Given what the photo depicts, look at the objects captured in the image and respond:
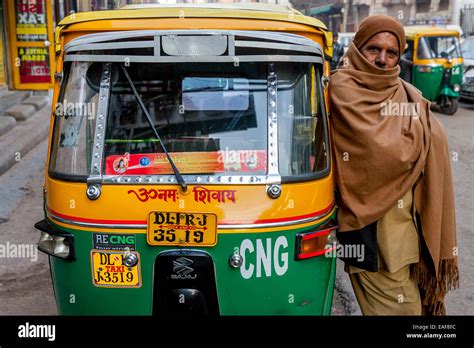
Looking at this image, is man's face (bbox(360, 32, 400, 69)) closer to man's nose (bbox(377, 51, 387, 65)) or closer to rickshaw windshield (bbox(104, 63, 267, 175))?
man's nose (bbox(377, 51, 387, 65))

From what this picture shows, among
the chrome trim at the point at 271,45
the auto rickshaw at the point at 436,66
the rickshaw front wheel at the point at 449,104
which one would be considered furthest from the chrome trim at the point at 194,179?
the rickshaw front wheel at the point at 449,104

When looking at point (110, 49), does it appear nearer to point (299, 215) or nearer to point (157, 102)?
point (157, 102)

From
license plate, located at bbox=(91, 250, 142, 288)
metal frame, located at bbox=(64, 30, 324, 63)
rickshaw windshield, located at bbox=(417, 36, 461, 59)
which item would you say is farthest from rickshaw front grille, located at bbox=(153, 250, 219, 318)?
rickshaw windshield, located at bbox=(417, 36, 461, 59)

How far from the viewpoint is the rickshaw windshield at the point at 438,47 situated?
14508 millimetres

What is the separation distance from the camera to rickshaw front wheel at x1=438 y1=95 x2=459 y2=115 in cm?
1467

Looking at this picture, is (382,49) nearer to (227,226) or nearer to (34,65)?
(227,226)

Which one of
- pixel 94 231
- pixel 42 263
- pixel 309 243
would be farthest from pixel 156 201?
pixel 42 263

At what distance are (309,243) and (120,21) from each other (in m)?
1.49

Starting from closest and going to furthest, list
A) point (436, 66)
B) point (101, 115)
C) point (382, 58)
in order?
point (101, 115) < point (382, 58) < point (436, 66)

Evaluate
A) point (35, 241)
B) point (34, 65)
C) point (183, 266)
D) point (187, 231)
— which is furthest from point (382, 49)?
point (34, 65)

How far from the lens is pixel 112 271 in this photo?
296 cm

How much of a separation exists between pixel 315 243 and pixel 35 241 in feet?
12.2

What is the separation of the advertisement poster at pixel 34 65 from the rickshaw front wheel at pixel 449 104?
9.32 m

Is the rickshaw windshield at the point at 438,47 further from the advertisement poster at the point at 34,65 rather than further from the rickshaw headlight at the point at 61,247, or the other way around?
the rickshaw headlight at the point at 61,247
